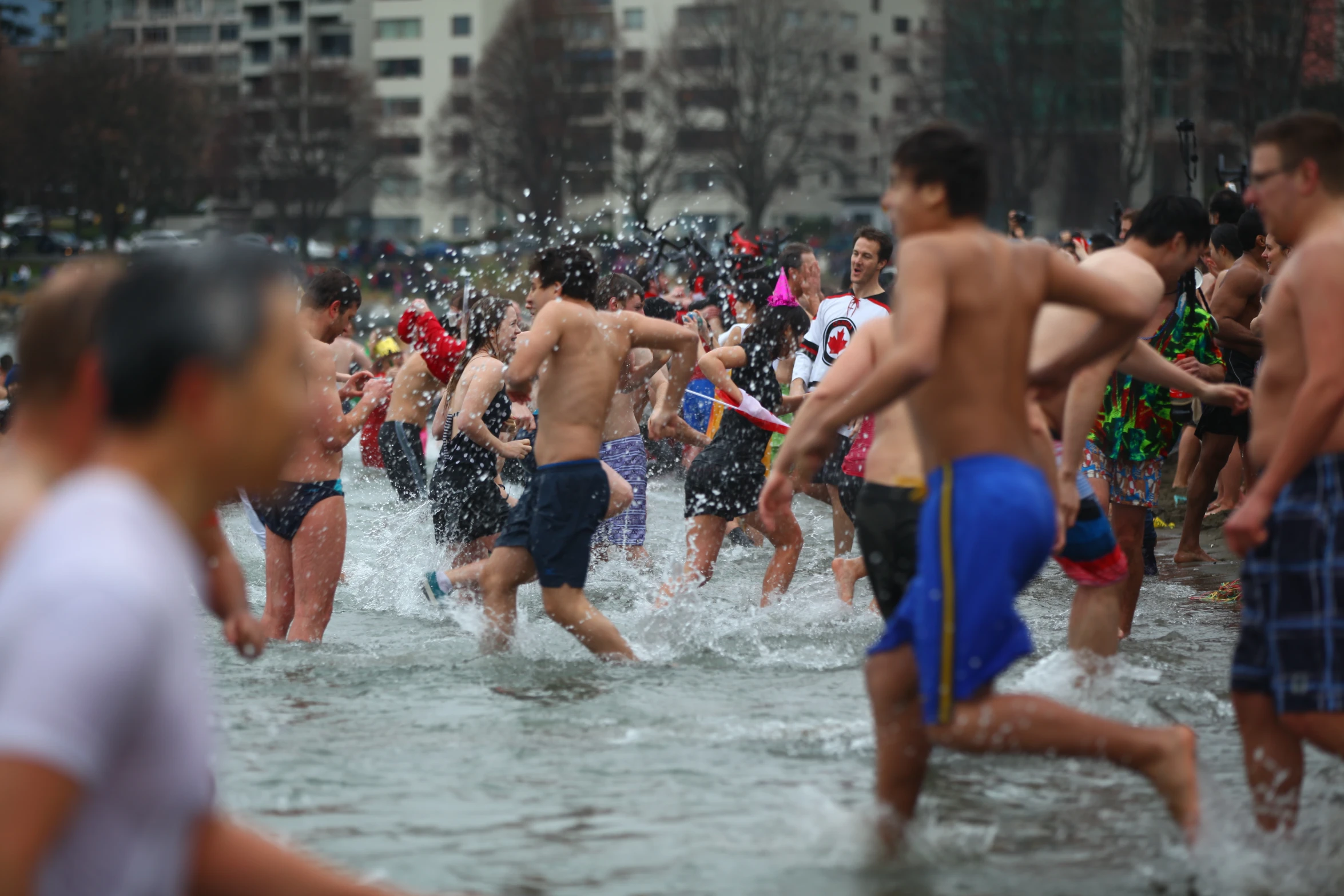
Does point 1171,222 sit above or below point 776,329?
above

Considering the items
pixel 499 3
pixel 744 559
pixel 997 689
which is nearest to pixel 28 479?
pixel 997 689

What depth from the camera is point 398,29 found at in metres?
106

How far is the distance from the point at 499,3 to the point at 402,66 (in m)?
7.58

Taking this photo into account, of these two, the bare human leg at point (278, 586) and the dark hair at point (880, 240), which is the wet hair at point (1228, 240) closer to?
the dark hair at point (880, 240)

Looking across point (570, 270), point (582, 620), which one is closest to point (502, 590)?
point (582, 620)

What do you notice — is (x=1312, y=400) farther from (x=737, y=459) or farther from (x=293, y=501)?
(x=737, y=459)

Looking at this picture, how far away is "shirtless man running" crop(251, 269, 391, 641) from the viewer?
6984 mm

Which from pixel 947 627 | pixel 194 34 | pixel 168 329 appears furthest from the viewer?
pixel 194 34

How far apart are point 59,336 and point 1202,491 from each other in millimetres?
8876

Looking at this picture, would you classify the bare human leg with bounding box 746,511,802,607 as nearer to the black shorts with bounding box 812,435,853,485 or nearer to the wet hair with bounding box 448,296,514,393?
the black shorts with bounding box 812,435,853,485

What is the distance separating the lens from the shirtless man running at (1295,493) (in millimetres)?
3873

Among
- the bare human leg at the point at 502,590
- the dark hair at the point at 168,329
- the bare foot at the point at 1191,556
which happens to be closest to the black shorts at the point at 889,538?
the bare human leg at the point at 502,590

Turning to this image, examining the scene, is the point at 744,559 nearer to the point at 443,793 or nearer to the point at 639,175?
the point at 443,793

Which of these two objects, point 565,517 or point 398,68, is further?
point 398,68
